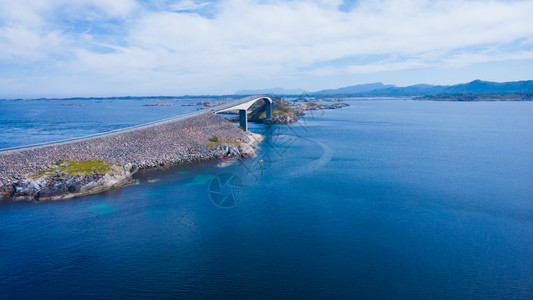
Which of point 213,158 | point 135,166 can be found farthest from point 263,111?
point 135,166

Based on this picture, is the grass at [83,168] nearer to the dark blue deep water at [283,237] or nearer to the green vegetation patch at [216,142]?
the dark blue deep water at [283,237]

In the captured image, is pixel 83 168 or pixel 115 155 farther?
pixel 115 155

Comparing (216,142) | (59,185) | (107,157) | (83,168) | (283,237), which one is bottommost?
(283,237)

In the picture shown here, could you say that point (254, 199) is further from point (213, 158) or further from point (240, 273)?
point (213, 158)

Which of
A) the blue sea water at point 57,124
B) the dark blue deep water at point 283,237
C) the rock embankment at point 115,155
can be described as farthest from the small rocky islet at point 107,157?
the blue sea water at point 57,124

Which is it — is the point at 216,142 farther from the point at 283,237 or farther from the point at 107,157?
the point at 283,237

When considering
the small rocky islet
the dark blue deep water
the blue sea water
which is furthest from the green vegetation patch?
the blue sea water

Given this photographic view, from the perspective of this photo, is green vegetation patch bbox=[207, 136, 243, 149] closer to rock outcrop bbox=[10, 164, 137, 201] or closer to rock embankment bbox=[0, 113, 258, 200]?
rock embankment bbox=[0, 113, 258, 200]

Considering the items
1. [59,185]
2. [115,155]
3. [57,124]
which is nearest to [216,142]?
[115,155]
